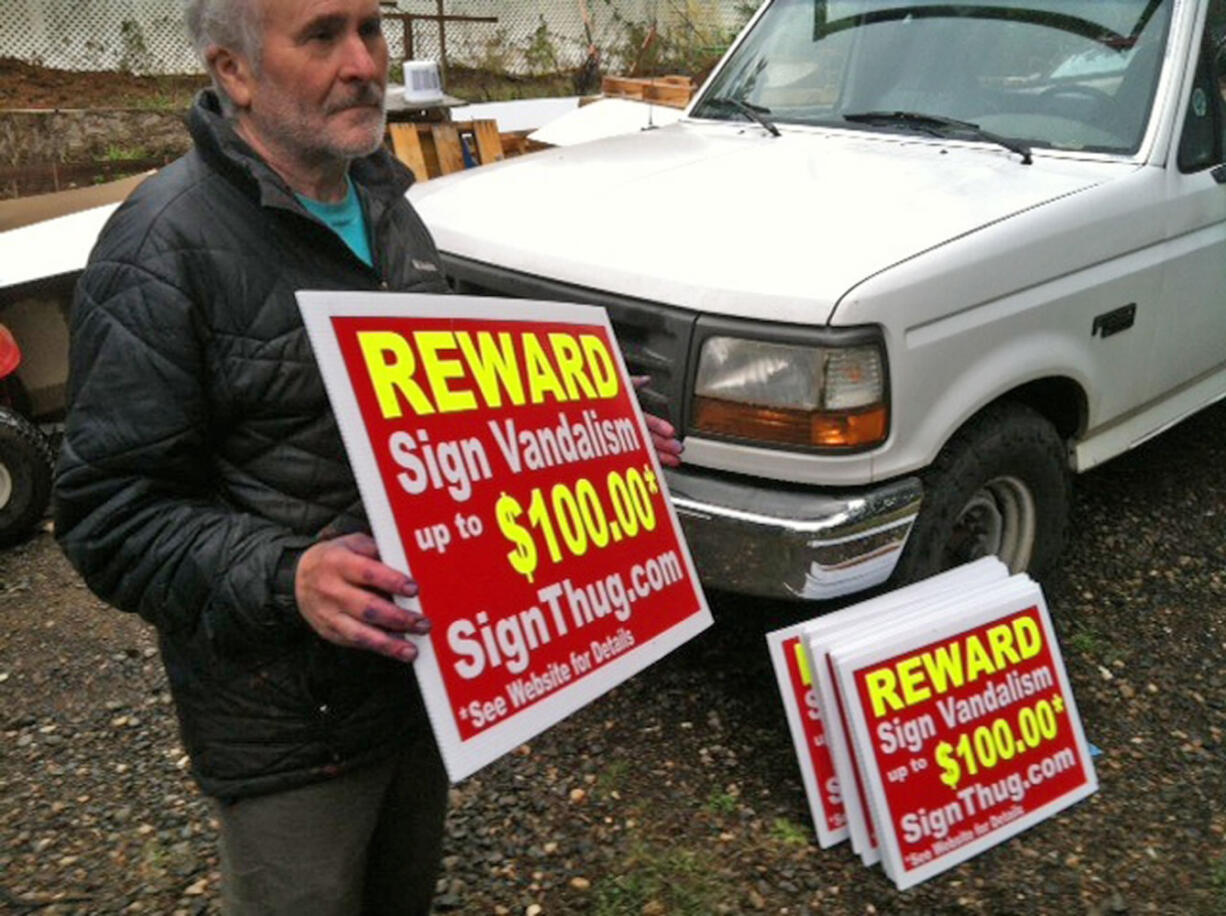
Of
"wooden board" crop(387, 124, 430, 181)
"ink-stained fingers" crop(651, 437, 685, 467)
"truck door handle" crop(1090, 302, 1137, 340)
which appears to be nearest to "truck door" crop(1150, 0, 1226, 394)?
"truck door handle" crop(1090, 302, 1137, 340)

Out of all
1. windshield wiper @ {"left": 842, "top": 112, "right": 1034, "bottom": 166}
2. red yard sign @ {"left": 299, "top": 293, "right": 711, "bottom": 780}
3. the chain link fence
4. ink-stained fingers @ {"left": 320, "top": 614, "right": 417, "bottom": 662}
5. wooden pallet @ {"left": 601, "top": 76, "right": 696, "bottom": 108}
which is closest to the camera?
ink-stained fingers @ {"left": 320, "top": 614, "right": 417, "bottom": 662}

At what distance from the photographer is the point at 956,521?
295cm

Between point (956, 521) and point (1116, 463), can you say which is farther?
point (1116, 463)

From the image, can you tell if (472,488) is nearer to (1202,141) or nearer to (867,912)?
(867,912)

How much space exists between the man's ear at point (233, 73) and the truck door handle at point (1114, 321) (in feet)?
8.15

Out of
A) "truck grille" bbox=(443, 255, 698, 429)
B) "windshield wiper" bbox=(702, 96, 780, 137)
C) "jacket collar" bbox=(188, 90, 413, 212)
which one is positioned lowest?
"truck grille" bbox=(443, 255, 698, 429)

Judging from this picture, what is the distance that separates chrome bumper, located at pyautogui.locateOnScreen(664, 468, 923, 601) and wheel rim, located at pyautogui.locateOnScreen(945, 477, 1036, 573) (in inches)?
17.4

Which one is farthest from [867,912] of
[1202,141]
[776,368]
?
[1202,141]

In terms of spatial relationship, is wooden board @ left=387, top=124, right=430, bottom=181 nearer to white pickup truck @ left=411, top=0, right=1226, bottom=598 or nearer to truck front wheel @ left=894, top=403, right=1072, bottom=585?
white pickup truck @ left=411, top=0, right=1226, bottom=598

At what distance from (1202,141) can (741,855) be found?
256 centimetres

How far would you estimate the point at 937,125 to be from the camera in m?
3.50

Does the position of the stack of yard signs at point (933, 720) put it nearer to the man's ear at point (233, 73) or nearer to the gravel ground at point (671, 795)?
the gravel ground at point (671, 795)

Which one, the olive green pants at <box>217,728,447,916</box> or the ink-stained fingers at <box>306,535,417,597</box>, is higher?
the ink-stained fingers at <box>306,535,417,597</box>

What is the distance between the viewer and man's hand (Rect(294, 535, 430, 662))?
4.05ft
